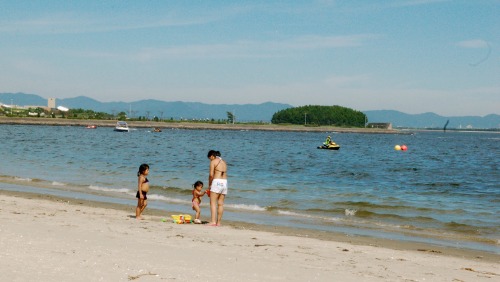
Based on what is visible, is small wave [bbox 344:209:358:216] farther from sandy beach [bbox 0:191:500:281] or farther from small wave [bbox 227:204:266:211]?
sandy beach [bbox 0:191:500:281]

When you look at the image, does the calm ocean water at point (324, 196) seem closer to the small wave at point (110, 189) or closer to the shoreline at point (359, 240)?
the small wave at point (110, 189)

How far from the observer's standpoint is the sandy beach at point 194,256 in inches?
385

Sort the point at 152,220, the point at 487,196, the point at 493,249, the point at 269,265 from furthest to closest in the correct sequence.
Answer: the point at 487,196
the point at 152,220
the point at 493,249
the point at 269,265

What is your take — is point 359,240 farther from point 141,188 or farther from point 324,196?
point 324,196

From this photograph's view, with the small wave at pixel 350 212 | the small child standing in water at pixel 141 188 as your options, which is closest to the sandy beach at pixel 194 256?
the small child standing in water at pixel 141 188

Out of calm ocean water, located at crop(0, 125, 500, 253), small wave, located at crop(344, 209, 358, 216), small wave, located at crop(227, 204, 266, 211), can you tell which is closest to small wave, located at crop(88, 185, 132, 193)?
calm ocean water, located at crop(0, 125, 500, 253)

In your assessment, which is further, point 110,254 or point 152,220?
point 152,220

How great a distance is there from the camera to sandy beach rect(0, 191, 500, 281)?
9781 millimetres

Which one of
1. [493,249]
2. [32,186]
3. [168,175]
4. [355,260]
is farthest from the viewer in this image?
[168,175]

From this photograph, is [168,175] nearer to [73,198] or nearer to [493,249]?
[73,198]

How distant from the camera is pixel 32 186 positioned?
2828 centimetres

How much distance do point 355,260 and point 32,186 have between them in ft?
66.1

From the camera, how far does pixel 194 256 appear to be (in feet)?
37.6

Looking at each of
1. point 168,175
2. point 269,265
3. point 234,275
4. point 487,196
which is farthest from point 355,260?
point 168,175
